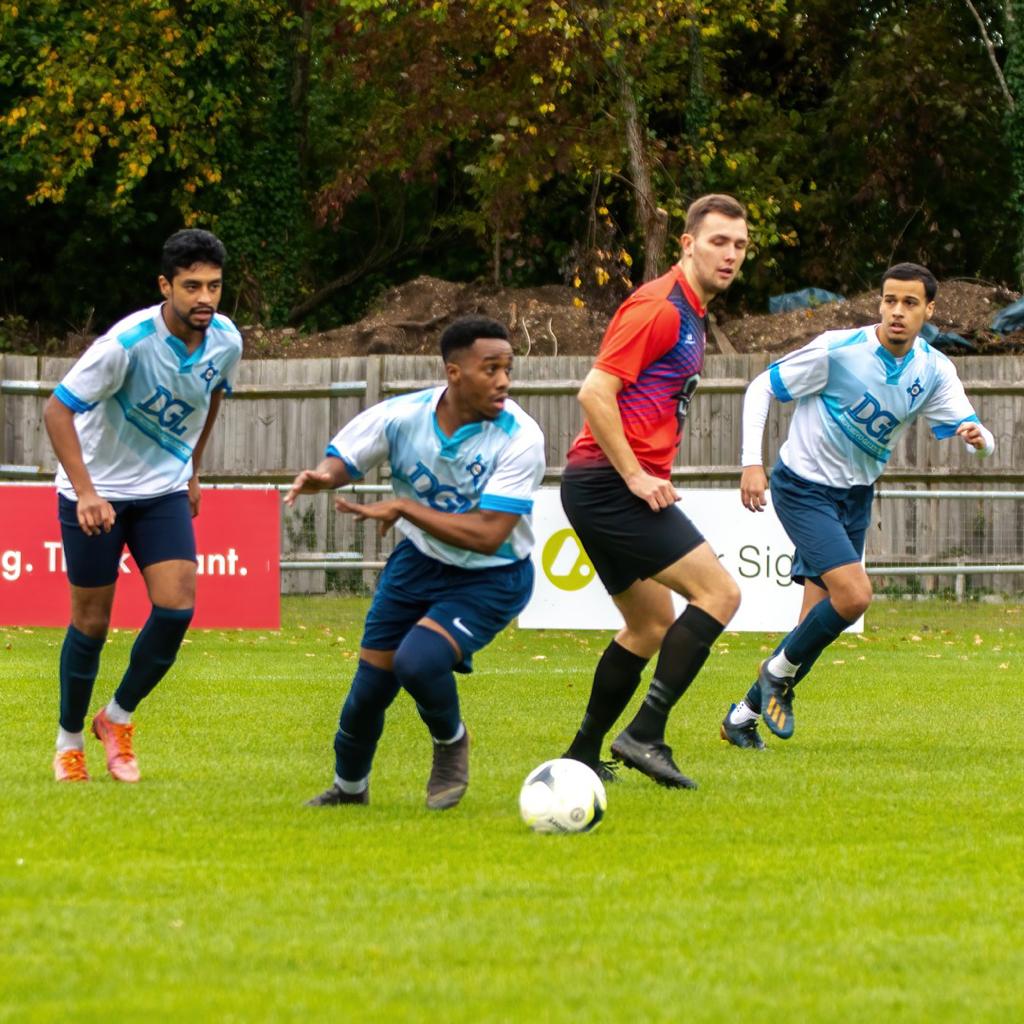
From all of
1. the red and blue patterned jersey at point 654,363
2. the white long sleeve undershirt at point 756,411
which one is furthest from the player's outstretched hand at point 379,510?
the white long sleeve undershirt at point 756,411

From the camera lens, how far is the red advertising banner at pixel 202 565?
15.9 meters

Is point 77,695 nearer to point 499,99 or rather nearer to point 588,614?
point 588,614

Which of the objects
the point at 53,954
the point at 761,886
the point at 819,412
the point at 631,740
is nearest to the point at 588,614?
the point at 819,412

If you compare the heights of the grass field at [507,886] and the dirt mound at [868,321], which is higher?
the dirt mound at [868,321]

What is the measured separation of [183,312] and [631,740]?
224 centimetres

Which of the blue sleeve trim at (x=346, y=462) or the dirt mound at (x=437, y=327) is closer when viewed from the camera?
the blue sleeve trim at (x=346, y=462)

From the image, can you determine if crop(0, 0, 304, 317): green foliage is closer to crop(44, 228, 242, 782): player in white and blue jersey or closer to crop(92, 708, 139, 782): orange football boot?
crop(44, 228, 242, 782): player in white and blue jersey

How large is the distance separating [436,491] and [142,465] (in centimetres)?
140

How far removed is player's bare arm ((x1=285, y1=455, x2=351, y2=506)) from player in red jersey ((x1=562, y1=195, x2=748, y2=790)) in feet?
3.68

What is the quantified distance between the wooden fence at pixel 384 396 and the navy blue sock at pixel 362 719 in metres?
15.4

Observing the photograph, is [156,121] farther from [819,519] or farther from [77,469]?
[77,469]

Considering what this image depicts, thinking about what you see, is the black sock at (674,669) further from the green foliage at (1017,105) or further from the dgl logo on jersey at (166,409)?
the green foliage at (1017,105)

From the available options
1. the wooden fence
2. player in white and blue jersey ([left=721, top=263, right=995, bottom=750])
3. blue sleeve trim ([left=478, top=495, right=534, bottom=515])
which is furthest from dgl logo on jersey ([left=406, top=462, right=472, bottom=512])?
the wooden fence

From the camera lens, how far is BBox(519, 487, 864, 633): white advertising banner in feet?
53.8
